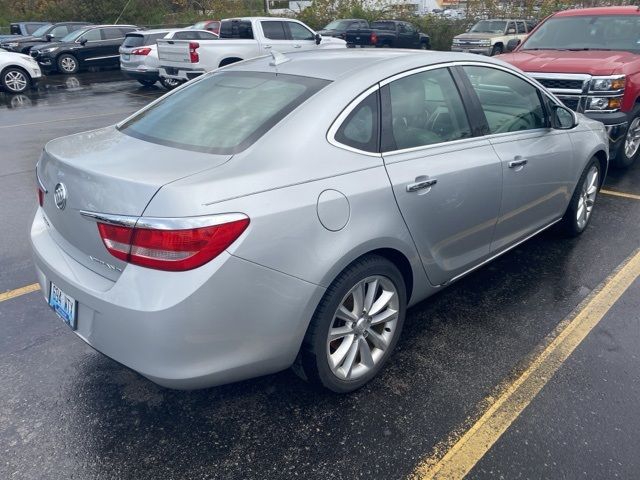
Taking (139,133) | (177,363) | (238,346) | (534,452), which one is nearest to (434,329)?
(534,452)

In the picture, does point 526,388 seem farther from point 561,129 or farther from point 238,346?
point 561,129

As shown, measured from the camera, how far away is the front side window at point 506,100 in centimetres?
340

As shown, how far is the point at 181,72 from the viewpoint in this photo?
12344 mm

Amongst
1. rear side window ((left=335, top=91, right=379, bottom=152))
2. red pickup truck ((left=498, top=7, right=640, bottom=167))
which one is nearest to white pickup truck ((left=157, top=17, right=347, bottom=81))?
red pickup truck ((left=498, top=7, right=640, bottom=167))

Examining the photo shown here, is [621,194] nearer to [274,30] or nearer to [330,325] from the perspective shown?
[330,325]

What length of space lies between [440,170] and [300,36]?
12527 millimetres

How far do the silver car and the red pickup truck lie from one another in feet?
9.84

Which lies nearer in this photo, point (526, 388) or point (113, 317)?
point (113, 317)

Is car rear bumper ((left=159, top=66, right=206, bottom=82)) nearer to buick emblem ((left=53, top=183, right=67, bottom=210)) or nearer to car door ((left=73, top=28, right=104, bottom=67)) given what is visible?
car door ((left=73, top=28, right=104, bottom=67))

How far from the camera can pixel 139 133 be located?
286cm

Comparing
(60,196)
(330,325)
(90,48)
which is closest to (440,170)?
(330,325)

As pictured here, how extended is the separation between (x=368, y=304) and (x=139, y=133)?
153 cm

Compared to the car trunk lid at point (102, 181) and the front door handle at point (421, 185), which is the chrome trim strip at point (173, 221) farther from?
the front door handle at point (421, 185)

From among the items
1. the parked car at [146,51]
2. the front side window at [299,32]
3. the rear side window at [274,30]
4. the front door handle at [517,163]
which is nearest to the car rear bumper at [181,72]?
the parked car at [146,51]
